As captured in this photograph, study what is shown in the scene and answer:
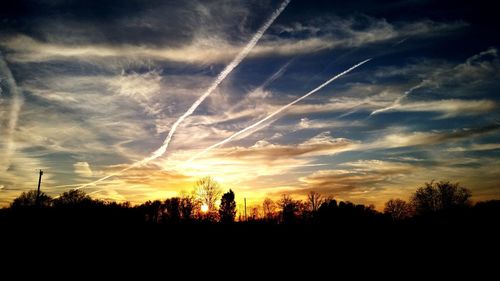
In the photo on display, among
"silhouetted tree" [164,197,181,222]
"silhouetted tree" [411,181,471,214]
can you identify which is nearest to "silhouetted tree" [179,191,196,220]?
"silhouetted tree" [164,197,181,222]

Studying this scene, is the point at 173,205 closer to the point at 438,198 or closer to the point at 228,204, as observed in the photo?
the point at 228,204

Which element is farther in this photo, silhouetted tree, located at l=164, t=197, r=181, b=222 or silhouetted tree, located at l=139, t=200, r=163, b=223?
silhouetted tree, located at l=164, t=197, r=181, b=222

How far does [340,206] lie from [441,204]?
60343 mm

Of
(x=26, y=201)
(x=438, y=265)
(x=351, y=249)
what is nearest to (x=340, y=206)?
(x=351, y=249)

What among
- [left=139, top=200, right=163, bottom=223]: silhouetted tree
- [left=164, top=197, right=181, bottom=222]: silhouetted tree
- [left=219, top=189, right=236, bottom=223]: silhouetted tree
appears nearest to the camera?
[left=139, top=200, right=163, bottom=223]: silhouetted tree

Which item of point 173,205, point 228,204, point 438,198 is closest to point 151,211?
point 173,205

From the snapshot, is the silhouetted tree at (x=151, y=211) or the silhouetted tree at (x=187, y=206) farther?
the silhouetted tree at (x=187, y=206)

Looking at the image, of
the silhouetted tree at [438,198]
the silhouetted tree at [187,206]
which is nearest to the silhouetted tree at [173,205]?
the silhouetted tree at [187,206]

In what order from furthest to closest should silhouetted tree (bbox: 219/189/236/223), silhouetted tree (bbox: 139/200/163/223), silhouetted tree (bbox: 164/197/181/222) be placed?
silhouetted tree (bbox: 219/189/236/223), silhouetted tree (bbox: 164/197/181/222), silhouetted tree (bbox: 139/200/163/223)

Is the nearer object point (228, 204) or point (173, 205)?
point (173, 205)

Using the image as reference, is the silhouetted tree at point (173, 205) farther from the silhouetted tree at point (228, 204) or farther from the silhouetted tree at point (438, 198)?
the silhouetted tree at point (438, 198)

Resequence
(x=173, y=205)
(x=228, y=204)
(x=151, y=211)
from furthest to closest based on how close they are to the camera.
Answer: (x=228, y=204), (x=173, y=205), (x=151, y=211)

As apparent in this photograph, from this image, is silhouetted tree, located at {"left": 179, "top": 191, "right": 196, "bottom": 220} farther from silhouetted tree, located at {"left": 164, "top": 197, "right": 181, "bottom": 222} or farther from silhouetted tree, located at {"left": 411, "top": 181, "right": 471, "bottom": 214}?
silhouetted tree, located at {"left": 411, "top": 181, "right": 471, "bottom": 214}

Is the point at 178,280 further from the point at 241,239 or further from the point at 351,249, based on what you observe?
the point at 351,249
